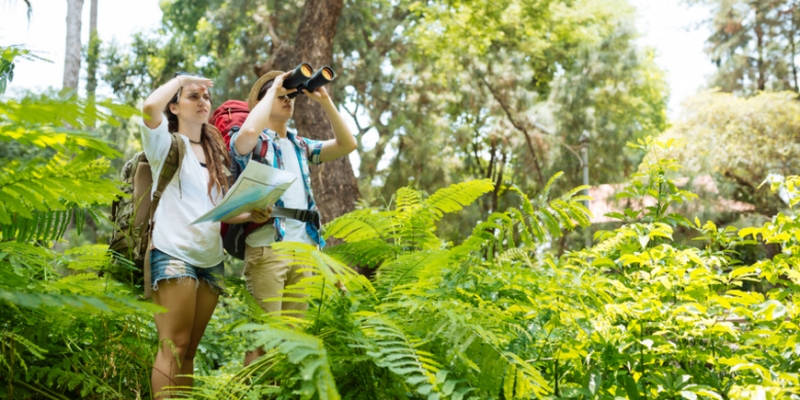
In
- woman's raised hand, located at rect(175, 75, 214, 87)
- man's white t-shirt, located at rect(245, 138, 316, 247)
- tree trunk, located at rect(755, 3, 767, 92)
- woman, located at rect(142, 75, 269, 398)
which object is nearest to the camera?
woman, located at rect(142, 75, 269, 398)

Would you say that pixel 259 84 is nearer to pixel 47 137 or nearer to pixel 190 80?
pixel 190 80

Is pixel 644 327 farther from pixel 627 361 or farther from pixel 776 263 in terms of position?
pixel 776 263

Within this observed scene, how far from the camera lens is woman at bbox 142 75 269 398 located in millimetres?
2578

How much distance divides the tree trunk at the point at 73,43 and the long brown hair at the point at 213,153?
13.9m

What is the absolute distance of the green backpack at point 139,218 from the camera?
8.95ft

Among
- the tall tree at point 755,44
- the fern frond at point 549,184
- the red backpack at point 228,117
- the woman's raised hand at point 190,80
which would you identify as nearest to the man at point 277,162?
the red backpack at point 228,117

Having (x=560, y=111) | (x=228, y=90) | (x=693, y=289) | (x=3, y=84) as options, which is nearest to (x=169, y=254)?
(x=3, y=84)

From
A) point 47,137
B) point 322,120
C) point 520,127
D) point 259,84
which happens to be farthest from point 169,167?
point 520,127

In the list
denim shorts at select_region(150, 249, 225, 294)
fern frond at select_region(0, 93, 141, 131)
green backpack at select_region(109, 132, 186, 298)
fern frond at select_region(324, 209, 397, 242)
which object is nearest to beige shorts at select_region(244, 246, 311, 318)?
denim shorts at select_region(150, 249, 225, 294)

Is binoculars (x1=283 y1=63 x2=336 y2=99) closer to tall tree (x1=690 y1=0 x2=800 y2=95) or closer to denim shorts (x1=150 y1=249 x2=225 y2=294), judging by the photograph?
denim shorts (x1=150 y1=249 x2=225 y2=294)

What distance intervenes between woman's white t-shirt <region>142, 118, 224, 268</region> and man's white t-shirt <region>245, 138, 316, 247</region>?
0.25m

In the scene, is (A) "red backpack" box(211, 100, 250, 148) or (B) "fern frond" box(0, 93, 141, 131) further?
(A) "red backpack" box(211, 100, 250, 148)

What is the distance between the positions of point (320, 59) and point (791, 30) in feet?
67.8

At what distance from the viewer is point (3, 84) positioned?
1.98 meters
